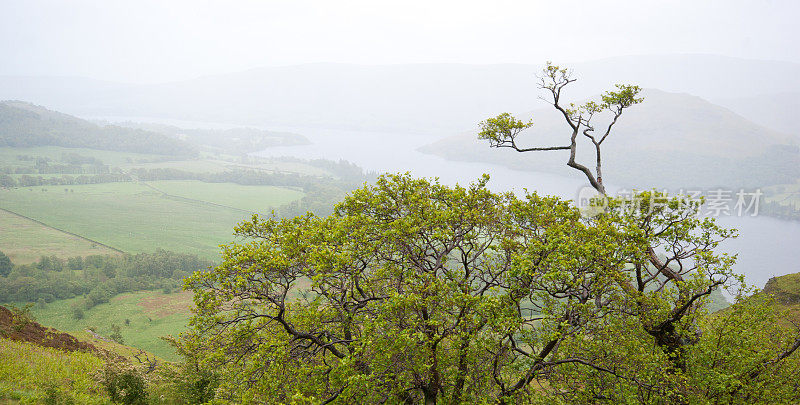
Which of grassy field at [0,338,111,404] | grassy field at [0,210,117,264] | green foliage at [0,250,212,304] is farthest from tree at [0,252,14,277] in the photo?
grassy field at [0,338,111,404]

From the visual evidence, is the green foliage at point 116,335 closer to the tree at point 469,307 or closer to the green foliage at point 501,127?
the tree at point 469,307

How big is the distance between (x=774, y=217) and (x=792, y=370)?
244 meters

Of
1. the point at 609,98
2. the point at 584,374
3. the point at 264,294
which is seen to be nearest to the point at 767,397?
the point at 584,374

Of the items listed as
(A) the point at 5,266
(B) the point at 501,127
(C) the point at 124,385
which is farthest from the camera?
(A) the point at 5,266

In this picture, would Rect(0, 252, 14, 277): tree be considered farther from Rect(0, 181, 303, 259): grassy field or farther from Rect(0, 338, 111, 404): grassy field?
Rect(0, 338, 111, 404): grassy field

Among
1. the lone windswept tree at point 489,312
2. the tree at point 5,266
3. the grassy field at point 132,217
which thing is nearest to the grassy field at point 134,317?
the tree at point 5,266

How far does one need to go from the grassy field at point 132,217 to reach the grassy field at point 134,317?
107 feet

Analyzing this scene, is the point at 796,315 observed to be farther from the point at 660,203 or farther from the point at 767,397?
the point at 660,203

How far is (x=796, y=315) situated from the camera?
3020 cm

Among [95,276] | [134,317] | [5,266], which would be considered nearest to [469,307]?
[134,317]

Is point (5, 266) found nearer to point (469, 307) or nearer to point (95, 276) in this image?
point (95, 276)

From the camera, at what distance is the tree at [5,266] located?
11506cm

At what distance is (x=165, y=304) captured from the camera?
10706 cm

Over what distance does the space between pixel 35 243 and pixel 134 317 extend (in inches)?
2626
